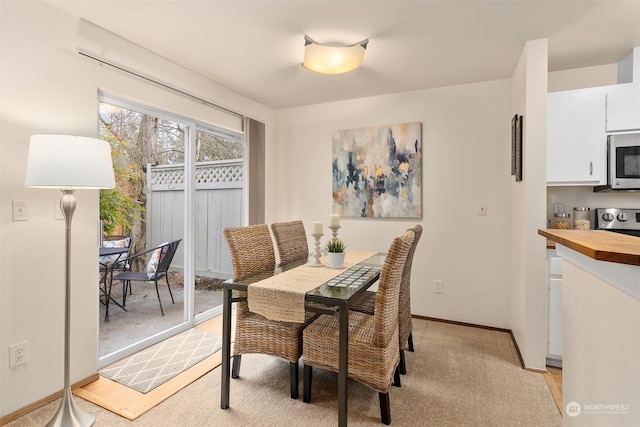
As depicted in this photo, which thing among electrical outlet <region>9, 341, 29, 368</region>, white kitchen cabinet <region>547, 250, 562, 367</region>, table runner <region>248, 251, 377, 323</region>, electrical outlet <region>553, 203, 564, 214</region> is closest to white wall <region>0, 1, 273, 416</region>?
electrical outlet <region>9, 341, 29, 368</region>

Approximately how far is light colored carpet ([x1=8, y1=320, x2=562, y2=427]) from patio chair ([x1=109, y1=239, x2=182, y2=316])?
97 cm

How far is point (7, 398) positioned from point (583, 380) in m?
2.76

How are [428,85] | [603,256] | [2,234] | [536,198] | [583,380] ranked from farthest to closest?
1. [428,85]
2. [536,198]
3. [2,234]
4. [583,380]
5. [603,256]

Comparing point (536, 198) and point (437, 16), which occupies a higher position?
point (437, 16)

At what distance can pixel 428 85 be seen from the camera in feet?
10.6

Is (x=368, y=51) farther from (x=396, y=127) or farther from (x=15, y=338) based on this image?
(x=15, y=338)

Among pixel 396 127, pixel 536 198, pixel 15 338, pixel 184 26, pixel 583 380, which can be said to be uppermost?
pixel 184 26

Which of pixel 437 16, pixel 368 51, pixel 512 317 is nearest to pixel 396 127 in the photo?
pixel 368 51

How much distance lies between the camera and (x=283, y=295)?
1.72 metres

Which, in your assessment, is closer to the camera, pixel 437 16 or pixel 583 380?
pixel 583 380

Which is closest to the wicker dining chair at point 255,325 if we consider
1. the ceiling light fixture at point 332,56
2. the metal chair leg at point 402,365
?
the metal chair leg at point 402,365

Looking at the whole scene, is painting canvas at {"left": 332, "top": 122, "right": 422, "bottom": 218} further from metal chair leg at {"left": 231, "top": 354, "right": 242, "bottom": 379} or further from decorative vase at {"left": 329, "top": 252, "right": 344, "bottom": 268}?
metal chair leg at {"left": 231, "top": 354, "right": 242, "bottom": 379}

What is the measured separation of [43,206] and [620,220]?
418 cm

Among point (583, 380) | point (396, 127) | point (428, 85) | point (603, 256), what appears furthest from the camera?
point (396, 127)
